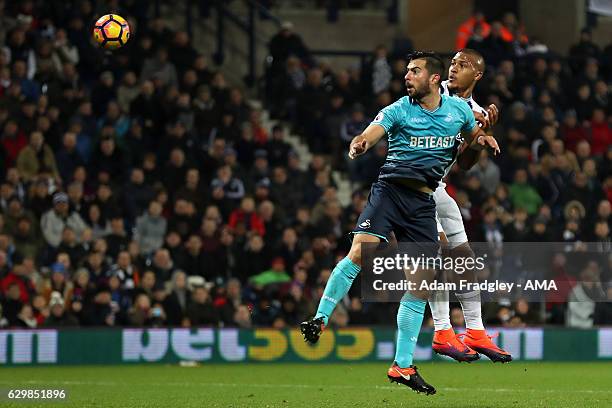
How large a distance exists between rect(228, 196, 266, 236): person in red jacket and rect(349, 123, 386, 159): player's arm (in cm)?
944

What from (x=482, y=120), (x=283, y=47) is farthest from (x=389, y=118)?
(x=283, y=47)

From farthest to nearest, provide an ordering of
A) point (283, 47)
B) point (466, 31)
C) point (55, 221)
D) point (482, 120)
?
point (466, 31) → point (283, 47) → point (55, 221) → point (482, 120)

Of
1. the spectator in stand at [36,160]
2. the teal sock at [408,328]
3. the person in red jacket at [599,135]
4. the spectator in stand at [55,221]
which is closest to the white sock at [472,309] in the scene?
the teal sock at [408,328]

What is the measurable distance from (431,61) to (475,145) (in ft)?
2.93

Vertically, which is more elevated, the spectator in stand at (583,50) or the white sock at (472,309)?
the spectator in stand at (583,50)

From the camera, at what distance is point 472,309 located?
11.8 m

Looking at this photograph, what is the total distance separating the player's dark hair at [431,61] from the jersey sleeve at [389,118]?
15.0 inches

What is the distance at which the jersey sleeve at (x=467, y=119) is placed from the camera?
1116 centimetres

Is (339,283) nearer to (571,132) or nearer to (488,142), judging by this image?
(488,142)

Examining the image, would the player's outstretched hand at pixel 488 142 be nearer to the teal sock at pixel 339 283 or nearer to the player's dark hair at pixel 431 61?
the player's dark hair at pixel 431 61

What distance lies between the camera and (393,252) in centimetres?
1756

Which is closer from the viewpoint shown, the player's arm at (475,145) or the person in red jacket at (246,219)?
the player's arm at (475,145)

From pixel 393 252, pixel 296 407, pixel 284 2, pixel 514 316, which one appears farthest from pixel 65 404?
pixel 284 2

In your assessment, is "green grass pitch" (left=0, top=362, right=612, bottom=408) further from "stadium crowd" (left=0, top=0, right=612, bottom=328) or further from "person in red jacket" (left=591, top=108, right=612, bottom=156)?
"person in red jacket" (left=591, top=108, right=612, bottom=156)
